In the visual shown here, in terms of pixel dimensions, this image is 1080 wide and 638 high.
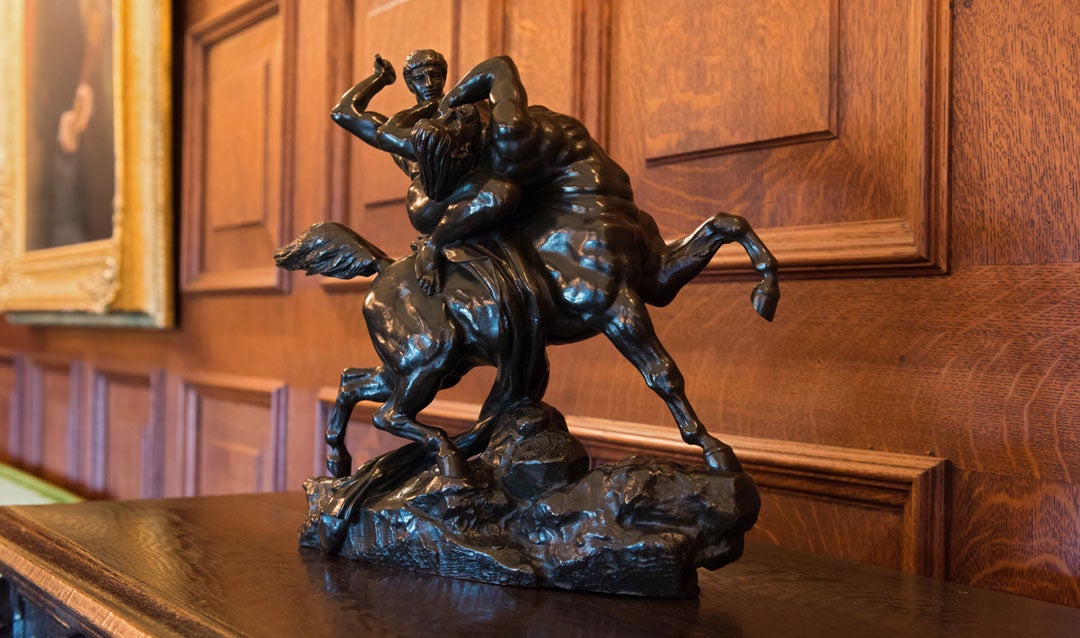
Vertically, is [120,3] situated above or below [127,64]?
above

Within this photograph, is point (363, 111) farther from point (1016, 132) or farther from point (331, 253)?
point (1016, 132)

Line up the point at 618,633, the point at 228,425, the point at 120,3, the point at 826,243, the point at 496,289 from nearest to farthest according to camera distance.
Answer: the point at 618,633 → the point at 496,289 → the point at 826,243 → the point at 228,425 → the point at 120,3

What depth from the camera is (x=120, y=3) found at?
76.9 inches

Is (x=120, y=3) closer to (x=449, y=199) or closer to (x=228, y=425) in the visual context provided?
(x=228, y=425)

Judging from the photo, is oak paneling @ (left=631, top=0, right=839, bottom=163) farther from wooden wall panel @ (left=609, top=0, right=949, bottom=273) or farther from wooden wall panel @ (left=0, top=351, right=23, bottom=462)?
wooden wall panel @ (left=0, top=351, right=23, bottom=462)

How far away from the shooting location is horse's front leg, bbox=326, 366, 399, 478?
799mm

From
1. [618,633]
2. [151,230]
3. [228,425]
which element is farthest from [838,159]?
[151,230]

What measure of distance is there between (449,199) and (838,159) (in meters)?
0.39

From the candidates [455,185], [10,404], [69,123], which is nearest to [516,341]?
[455,185]

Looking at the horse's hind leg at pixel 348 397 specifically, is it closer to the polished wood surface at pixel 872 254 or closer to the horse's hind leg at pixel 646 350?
the horse's hind leg at pixel 646 350

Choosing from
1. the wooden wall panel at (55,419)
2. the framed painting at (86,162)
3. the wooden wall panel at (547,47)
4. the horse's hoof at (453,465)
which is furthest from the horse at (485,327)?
the wooden wall panel at (55,419)

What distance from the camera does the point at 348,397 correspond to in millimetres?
813

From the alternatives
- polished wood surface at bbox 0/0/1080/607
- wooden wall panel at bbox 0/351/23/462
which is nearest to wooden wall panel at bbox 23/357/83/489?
wooden wall panel at bbox 0/351/23/462

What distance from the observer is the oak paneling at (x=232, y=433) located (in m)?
1.67
